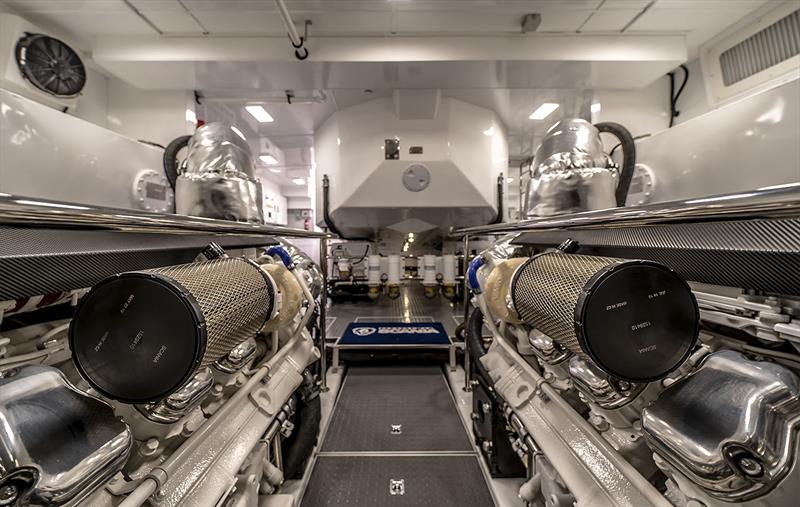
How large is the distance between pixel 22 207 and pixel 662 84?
3.71 metres

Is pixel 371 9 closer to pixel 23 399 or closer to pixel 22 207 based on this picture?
pixel 22 207

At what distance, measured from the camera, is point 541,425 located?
1.02 meters

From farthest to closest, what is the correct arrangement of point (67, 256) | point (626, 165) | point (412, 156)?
1. point (412, 156)
2. point (626, 165)
3. point (67, 256)

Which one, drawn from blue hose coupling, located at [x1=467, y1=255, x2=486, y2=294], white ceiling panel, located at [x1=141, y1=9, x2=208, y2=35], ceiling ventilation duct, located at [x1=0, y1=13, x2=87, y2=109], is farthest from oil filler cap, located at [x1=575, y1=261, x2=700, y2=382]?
ceiling ventilation duct, located at [x1=0, y1=13, x2=87, y2=109]

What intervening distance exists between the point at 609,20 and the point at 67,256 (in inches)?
118

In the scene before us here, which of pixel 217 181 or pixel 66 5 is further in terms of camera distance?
pixel 66 5

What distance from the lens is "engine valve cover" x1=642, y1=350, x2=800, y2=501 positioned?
1.50 feet

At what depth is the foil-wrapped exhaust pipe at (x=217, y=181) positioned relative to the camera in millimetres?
1565

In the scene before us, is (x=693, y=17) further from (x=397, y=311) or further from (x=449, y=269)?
(x=397, y=311)

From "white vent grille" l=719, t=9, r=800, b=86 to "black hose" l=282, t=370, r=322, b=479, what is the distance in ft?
10.9

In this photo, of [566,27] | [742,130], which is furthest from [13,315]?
[566,27]

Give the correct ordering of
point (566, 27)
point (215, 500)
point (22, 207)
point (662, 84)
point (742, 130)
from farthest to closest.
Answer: point (662, 84), point (566, 27), point (742, 130), point (215, 500), point (22, 207)

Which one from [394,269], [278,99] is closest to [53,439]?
[278,99]

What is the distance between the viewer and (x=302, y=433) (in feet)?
5.10
